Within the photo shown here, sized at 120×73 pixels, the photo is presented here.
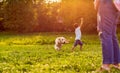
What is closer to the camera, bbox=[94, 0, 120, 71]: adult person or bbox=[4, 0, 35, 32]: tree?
bbox=[94, 0, 120, 71]: adult person

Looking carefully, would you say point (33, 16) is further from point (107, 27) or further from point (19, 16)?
point (107, 27)

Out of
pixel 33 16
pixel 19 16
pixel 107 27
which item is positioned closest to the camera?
pixel 107 27

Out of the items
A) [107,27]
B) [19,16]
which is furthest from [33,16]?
[107,27]

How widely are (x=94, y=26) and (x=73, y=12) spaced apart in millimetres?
2644

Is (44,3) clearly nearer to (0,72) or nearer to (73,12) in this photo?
(73,12)

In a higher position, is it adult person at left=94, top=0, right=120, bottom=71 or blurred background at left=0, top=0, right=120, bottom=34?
blurred background at left=0, top=0, right=120, bottom=34

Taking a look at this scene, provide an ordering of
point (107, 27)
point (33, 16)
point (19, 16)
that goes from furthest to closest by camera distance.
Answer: point (33, 16) < point (19, 16) < point (107, 27)

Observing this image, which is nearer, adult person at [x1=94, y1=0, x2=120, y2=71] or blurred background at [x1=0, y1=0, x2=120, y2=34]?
adult person at [x1=94, y1=0, x2=120, y2=71]

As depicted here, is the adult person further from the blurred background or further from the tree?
the tree

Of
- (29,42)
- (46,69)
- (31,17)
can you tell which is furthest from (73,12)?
(46,69)

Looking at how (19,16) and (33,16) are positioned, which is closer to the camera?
(19,16)

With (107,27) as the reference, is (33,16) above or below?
above

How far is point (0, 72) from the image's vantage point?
8.23 metres

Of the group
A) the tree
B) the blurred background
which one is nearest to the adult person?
the blurred background
